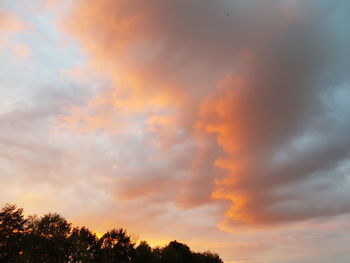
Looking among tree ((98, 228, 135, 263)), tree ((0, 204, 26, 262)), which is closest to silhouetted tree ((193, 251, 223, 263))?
tree ((98, 228, 135, 263))

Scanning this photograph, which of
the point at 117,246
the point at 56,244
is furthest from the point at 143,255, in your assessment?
the point at 56,244

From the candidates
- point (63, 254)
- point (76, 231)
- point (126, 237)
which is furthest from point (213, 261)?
point (63, 254)

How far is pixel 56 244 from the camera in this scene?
277 ft

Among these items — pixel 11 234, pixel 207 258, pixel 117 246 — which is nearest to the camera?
pixel 11 234

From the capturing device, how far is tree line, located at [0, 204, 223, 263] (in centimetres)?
7688

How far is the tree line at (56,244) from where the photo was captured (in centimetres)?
7688

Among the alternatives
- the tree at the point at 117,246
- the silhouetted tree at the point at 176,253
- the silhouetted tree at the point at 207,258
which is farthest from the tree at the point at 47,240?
the silhouetted tree at the point at 207,258

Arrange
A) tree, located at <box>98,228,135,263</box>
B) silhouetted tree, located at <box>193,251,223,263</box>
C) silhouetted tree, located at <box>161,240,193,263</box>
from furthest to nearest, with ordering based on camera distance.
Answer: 1. silhouetted tree, located at <box>193,251,223,263</box>
2. silhouetted tree, located at <box>161,240,193,263</box>
3. tree, located at <box>98,228,135,263</box>

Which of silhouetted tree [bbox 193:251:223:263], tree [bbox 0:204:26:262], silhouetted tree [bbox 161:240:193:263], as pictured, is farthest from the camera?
silhouetted tree [bbox 193:251:223:263]

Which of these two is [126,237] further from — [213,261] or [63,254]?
[213,261]

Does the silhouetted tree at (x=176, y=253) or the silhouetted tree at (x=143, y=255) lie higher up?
the silhouetted tree at (x=176, y=253)

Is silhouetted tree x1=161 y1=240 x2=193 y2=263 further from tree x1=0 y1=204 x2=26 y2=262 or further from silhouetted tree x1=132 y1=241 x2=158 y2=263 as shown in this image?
tree x1=0 y1=204 x2=26 y2=262

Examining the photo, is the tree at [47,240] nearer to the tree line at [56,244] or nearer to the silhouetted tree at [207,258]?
the tree line at [56,244]

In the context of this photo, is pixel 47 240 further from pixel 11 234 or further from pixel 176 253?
pixel 176 253
